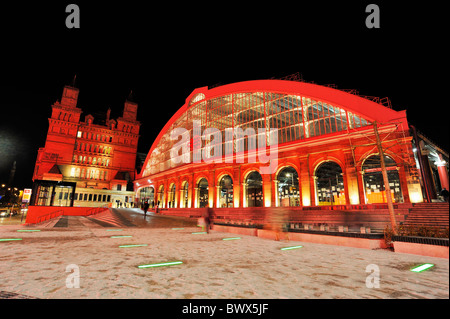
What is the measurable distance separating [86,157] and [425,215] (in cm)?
6198

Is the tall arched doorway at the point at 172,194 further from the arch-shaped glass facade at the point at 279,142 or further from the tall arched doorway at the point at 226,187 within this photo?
the tall arched doorway at the point at 226,187

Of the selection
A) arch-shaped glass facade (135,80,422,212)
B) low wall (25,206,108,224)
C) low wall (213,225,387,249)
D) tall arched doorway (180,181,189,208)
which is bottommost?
low wall (213,225,387,249)

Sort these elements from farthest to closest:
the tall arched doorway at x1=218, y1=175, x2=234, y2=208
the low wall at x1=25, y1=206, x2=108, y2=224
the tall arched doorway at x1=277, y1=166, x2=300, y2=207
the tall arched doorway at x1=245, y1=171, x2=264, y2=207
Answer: the tall arched doorway at x1=245, y1=171, x2=264, y2=207, the tall arched doorway at x1=218, y1=175, x2=234, y2=208, the tall arched doorway at x1=277, y1=166, x2=300, y2=207, the low wall at x1=25, y1=206, x2=108, y2=224

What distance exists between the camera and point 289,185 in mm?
38719

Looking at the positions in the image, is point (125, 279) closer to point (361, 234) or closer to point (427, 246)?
point (427, 246)

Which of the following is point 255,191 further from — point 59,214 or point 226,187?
point 59,214

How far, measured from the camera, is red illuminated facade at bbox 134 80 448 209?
1994cm

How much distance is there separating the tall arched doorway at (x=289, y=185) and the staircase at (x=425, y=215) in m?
13.4

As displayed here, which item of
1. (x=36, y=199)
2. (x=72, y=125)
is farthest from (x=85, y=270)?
(x=72, y=125)

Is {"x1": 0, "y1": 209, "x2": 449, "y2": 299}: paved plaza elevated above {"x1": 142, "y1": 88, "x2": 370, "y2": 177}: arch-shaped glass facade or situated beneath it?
situated beneath

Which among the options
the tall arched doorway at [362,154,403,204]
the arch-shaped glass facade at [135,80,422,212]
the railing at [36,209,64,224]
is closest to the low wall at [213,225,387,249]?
the arch-shaped glass facade at [135,80,422,212]

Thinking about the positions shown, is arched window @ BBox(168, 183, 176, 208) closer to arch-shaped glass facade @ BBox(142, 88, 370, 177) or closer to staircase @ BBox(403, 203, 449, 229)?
arch-shaped glass facade @ BBox(142, 88, 370, 177)

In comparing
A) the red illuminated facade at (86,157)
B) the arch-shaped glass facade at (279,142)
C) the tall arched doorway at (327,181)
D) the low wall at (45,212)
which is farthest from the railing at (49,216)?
the tall arched doorway at (327,181)

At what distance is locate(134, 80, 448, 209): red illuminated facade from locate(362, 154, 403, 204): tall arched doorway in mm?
129
